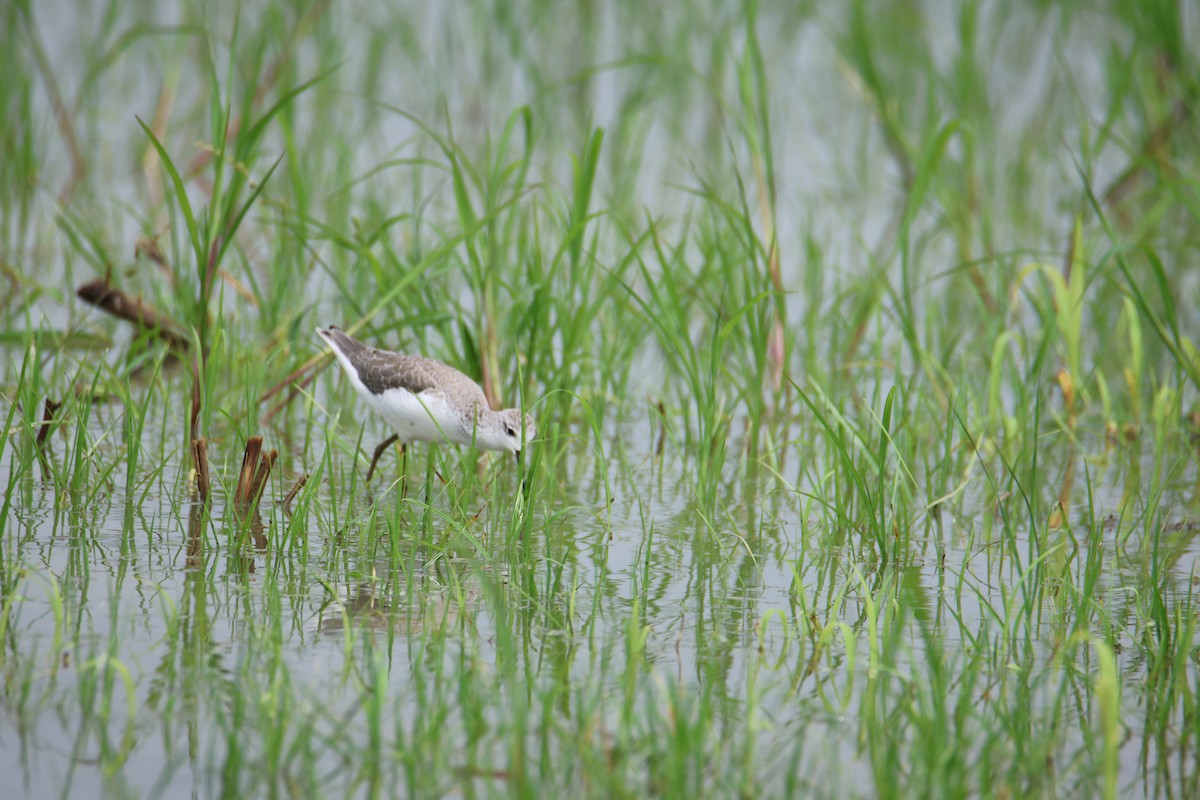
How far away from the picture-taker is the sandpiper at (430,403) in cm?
657

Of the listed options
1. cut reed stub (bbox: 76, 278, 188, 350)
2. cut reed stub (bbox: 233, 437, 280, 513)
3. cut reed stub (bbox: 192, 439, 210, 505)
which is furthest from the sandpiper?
cut reed stub (bbox: 76, 278, 188, 350)

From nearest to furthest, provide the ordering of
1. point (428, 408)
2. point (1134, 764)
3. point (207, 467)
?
point (1134, 764), point (207, 467), point (428, 408)

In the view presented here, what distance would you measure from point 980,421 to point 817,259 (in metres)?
2.02

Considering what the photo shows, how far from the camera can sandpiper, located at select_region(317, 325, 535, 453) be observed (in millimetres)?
6566

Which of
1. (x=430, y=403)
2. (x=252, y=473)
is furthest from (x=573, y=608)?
(x=430, y=403)

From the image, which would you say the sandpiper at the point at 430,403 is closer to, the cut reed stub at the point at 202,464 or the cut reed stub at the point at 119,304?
the cut reed stub at the point at 202,464

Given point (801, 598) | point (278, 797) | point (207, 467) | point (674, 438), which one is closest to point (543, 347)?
point (674, 438)

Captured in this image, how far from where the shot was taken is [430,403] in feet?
21.7

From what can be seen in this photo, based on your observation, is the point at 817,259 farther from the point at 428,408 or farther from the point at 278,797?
the point at 278,797

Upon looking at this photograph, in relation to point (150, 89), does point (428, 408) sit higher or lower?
lower

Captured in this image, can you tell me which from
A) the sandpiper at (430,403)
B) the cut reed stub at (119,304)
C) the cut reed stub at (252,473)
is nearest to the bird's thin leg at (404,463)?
the sandpiper at (430,403)

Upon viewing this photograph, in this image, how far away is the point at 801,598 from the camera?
5117 mm

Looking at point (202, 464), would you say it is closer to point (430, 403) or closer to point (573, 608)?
point (430, 403)

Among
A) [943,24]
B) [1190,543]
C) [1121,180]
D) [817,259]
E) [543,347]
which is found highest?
[943,24]
